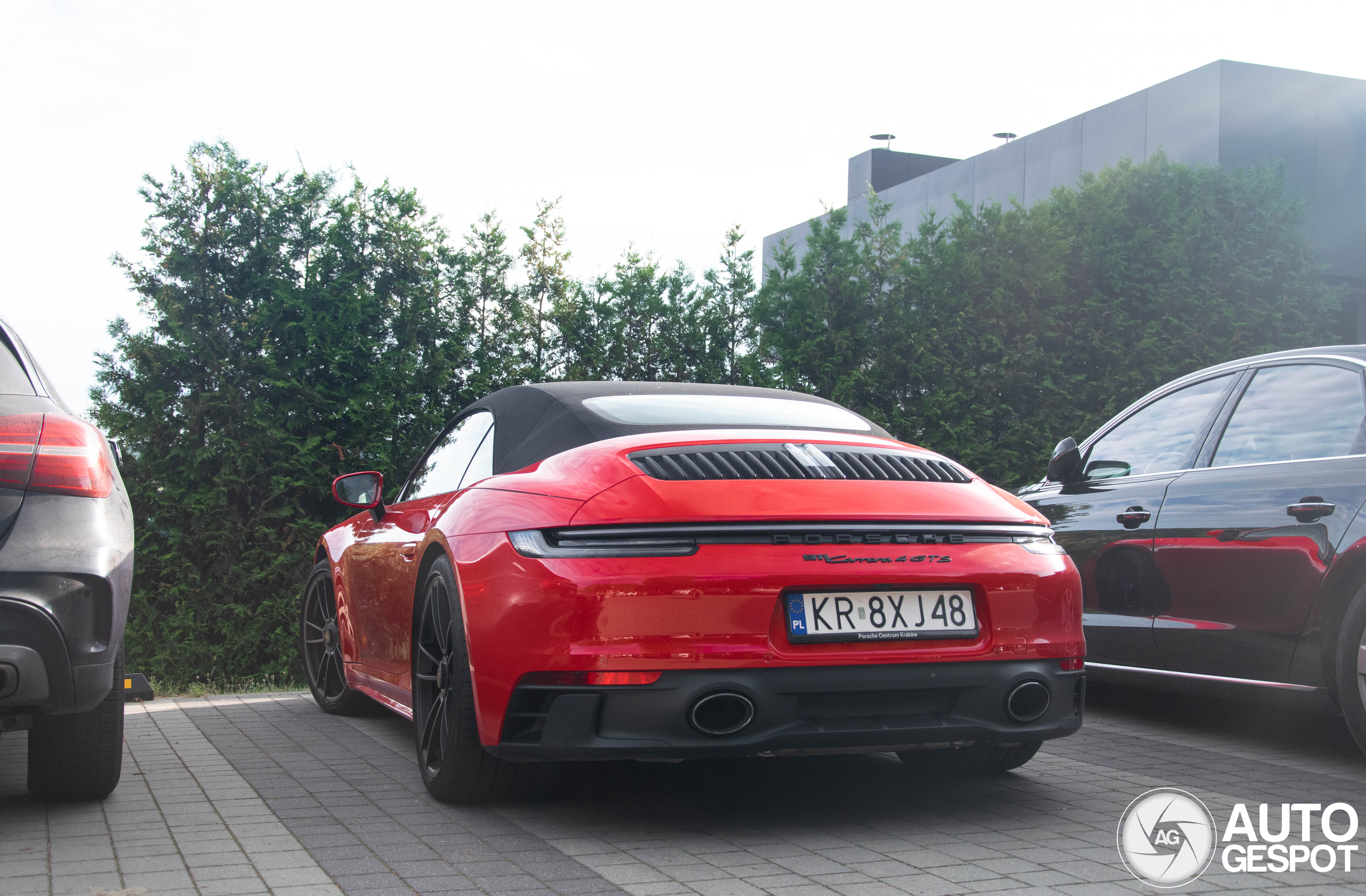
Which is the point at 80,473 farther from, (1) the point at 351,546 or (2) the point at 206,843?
(1) the point at 351,546

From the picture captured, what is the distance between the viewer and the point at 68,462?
11.4 ft

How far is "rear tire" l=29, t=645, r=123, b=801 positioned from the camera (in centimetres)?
402

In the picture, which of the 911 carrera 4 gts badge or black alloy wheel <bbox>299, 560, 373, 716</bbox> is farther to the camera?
black alloy wheel <bbox>299, 560, 373, 716</bbox>

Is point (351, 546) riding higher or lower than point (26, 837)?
higher

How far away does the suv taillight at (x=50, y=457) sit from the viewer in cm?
339

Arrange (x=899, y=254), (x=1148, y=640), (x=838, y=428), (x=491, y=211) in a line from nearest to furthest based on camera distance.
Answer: (x=838, y=428) < (x=1148, y=640) < (x=491, y=211) < (x=899, y=254)

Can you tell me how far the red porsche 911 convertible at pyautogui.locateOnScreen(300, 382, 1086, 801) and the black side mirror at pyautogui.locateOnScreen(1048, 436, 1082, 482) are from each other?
7.38 ft

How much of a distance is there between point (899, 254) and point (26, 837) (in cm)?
957

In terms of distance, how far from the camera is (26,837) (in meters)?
3.61

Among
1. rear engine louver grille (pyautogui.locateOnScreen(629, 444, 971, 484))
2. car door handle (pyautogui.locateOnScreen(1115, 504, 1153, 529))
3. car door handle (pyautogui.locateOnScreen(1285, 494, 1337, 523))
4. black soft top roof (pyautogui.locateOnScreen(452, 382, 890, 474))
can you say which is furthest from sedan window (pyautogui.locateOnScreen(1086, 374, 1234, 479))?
rear engine louver grille (pyautogui.locateOnScreen(629, 444, 971, 484))

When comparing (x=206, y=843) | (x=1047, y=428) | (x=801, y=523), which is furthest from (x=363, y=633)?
(x=1047, y=428)

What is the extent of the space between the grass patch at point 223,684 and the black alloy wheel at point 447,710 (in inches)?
196

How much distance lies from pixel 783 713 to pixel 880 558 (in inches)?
20.0

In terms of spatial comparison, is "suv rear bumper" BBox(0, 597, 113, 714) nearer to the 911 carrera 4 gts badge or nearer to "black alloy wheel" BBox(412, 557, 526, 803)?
"black alloy wheel" BBox(412, 557, 526, 803)
